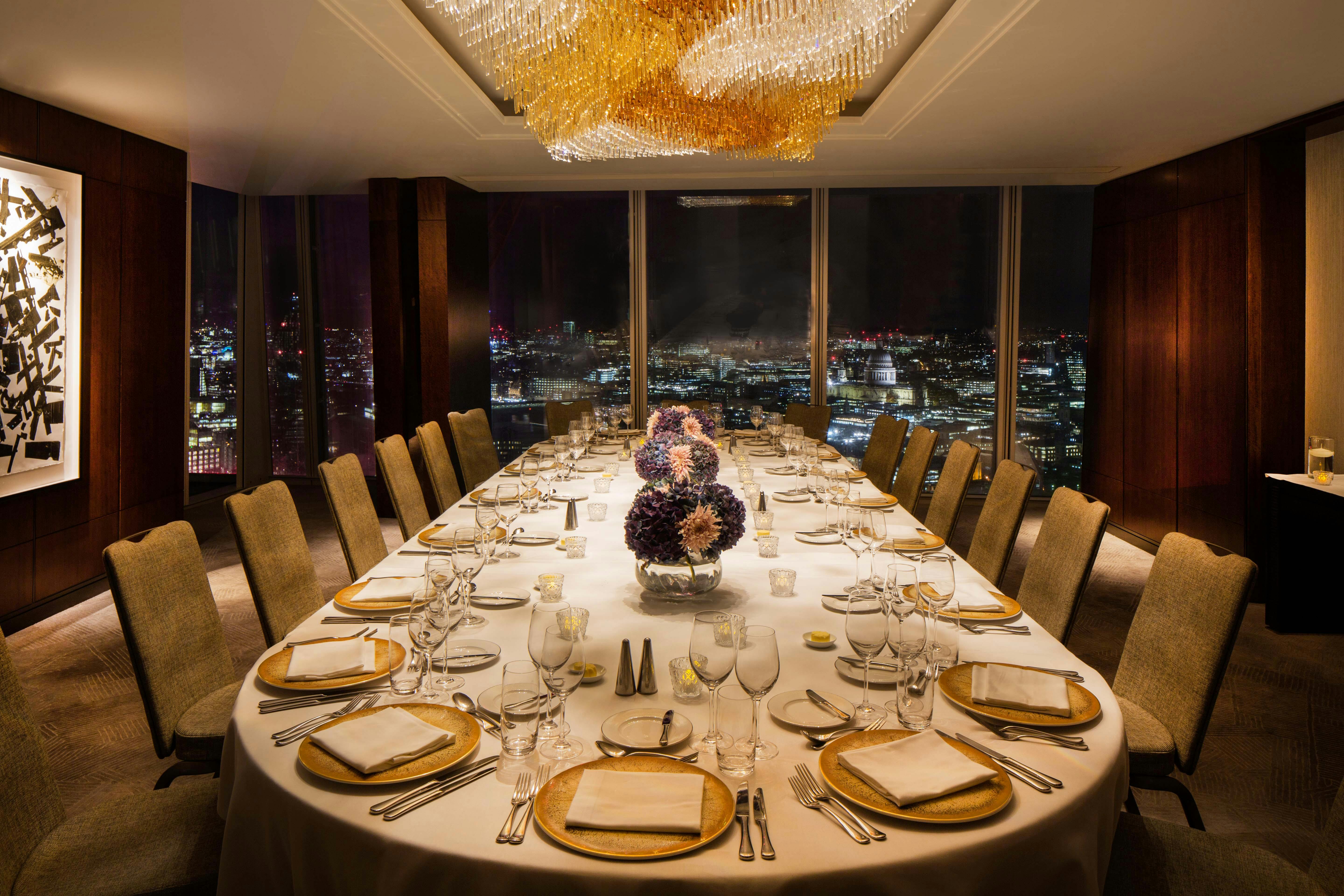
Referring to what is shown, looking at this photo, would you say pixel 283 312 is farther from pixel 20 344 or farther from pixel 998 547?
pixel 998 547

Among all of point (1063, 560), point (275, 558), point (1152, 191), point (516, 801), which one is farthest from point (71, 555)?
point (1152, 191)

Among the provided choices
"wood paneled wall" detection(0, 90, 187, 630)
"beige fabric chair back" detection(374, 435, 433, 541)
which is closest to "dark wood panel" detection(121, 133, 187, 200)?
"wood paneled wall" detection(0, 90, 187, 630)

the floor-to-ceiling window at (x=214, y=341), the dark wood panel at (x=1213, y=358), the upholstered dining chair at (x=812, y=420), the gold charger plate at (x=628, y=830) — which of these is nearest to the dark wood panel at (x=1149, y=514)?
the dark wood panel at (x=1213, y=358)

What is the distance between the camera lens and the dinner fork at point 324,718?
1.50 m

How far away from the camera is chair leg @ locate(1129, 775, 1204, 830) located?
1.99 meters

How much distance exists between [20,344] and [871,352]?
6.69 m

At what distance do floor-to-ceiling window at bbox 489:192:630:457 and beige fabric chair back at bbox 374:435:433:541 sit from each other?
4208 mm

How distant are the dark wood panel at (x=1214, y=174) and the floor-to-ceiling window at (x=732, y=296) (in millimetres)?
3195

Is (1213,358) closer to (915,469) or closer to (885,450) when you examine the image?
(885,450)

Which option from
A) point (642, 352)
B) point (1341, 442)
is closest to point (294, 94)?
point (642, 352)

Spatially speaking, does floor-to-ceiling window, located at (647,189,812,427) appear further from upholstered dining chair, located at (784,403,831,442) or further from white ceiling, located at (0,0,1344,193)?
white ceiling, located at (0,0,1344,193)

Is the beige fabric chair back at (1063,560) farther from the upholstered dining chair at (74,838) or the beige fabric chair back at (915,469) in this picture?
the upholstered dining chair at (74,838)

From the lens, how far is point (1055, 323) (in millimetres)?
8148

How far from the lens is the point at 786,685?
175 centimetres
